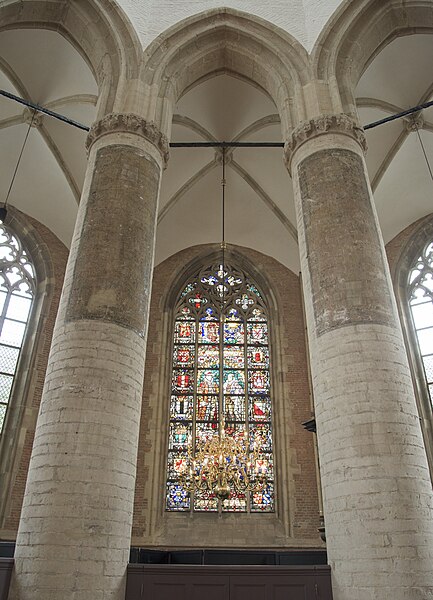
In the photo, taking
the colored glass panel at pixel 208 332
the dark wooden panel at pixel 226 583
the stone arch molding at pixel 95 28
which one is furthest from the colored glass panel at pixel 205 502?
the stone arch molding at pixel 95 28

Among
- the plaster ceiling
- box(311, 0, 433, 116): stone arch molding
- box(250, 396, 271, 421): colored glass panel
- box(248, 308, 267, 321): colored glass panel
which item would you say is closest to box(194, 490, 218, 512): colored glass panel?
box(250, 396, 271, 421): colored glass panel

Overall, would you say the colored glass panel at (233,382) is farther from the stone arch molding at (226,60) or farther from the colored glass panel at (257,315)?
the stone arch molding at (226,60)

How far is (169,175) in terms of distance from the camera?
12438 mm

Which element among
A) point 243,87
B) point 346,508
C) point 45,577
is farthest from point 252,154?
point 45,577

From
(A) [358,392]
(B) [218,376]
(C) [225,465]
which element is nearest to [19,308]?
(B) [218,376]

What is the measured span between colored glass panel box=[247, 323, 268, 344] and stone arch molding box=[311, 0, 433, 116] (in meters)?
6.28

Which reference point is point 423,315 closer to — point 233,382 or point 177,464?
point 233,382

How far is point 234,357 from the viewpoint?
12.5m

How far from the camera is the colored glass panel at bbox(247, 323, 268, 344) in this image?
12.8m

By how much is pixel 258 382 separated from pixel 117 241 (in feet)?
21.6

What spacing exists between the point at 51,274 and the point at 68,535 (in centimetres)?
837

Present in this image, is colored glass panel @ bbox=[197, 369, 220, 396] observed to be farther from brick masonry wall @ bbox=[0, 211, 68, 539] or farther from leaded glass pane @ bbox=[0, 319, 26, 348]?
leaded glass pane @ bbox=[0, 319, 26, 348]

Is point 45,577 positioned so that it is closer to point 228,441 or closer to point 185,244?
point 228,441

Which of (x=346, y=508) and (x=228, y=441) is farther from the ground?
(x=228, y=441)
